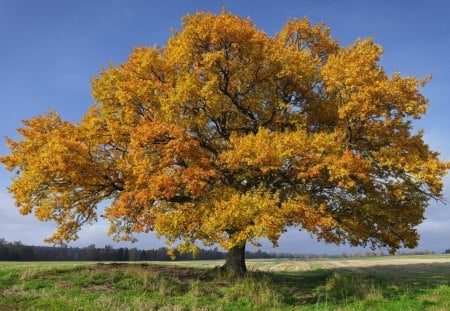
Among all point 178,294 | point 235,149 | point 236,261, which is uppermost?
point 235,149

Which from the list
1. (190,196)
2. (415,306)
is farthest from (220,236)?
(415,306)

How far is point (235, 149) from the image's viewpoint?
25828 millimetres

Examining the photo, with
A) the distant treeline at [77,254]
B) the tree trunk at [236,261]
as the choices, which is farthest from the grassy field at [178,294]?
the distant treeline at [77,254]

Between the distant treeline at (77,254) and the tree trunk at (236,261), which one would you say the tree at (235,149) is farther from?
the distant treeline at (77,254)

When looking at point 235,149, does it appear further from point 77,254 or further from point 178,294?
point 77,254

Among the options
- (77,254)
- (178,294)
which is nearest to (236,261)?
(178,294)

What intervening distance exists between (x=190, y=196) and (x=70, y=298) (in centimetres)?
985

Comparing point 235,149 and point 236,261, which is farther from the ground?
point 235,149

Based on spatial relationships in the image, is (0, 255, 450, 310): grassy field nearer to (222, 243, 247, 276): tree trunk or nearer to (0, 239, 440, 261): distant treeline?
(222, 243, 247, 276): tree trunk

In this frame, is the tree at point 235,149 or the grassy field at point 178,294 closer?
the grassy field at point 178,294

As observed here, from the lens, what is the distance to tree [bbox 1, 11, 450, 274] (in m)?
24.7

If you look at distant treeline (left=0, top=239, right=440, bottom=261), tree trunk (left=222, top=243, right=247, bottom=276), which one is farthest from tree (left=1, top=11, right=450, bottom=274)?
distant treeline (left=0, top=239, right=440, bottom=261)

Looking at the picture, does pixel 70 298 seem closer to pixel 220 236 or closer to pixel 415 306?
pixel 220 236

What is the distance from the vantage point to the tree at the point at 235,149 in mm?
24656
